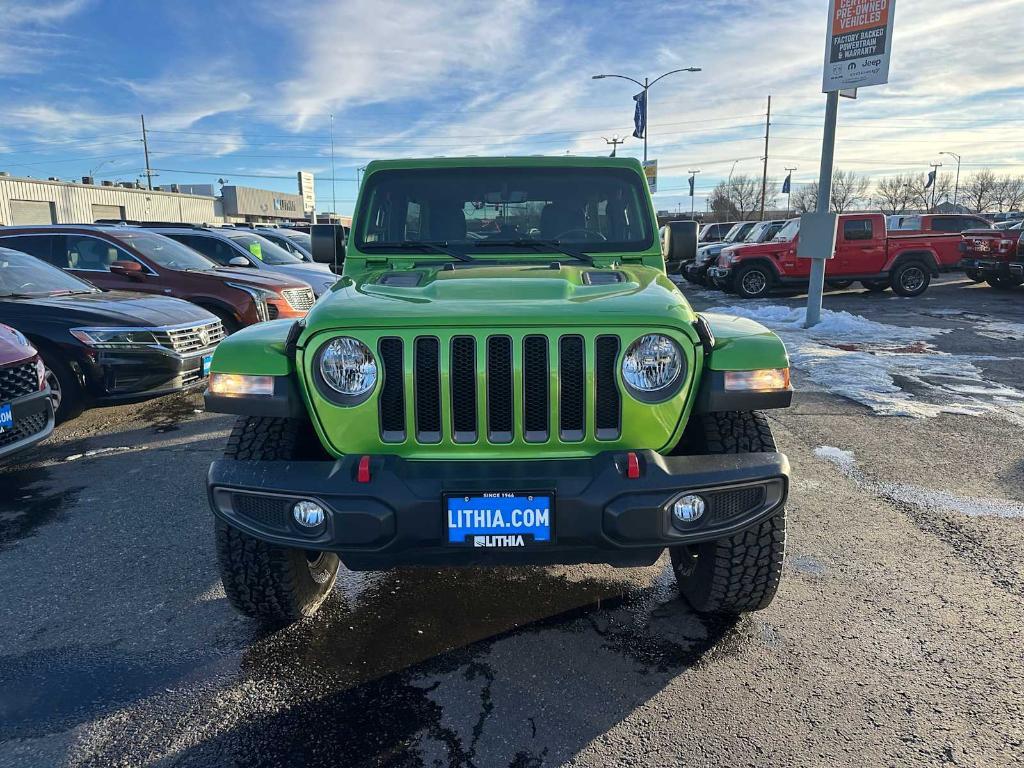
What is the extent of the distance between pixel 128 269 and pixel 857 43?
10.4 m

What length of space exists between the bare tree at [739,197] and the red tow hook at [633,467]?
7225cm

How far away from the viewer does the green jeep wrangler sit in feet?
7.52

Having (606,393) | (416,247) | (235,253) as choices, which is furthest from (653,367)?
(235,253)

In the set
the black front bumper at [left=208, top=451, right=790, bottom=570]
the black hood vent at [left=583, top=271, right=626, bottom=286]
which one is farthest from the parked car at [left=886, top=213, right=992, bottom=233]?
the black front bumper at [left=208, top=451, right=790, bottom=570]

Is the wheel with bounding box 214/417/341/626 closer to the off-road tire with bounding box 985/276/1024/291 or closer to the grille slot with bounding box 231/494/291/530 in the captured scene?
the grille slot with bounding box 231/494/291/530

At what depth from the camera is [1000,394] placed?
682 centimetres

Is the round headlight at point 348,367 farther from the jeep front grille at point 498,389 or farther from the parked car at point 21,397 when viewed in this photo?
the parked car at point 21,397

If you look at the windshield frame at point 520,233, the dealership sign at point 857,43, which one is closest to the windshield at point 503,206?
the windshield frame at point 520,233

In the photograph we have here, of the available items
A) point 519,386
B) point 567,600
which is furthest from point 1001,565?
point 519,386

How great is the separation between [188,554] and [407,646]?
1.52 m

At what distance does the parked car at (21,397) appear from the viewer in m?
4.37

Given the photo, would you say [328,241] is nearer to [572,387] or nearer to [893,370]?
[572,387]

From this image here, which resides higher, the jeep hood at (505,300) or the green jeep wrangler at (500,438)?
the jeep hood at (505,300)

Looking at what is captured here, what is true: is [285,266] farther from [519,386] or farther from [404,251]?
[519,386]
